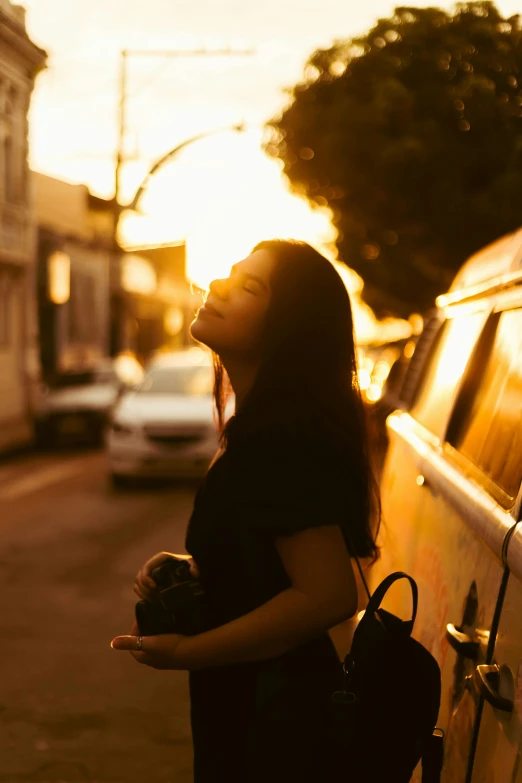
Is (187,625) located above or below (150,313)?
above

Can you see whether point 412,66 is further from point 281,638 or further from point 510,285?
point 281,638

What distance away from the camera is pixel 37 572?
7.32 meters

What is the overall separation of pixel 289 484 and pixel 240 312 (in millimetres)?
395

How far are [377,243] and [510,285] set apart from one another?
11344 mm

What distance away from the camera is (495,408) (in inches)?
97.0

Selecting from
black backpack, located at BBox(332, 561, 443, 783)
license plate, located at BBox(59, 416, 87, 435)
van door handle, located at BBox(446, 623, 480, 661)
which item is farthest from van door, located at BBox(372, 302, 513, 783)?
license plate, located at BBox(59, 416, 87, 435)

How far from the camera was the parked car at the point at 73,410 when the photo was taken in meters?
18.2

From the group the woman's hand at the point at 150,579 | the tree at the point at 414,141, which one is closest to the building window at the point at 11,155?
the tree at the point at 414,141

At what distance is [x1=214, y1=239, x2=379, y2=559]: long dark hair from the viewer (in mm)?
1876

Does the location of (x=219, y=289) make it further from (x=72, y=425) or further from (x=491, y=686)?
(x=72, y=425)

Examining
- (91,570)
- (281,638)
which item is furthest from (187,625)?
(91,570)

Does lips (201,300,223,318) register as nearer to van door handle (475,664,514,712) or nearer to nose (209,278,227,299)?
nose (209,278,227,299)

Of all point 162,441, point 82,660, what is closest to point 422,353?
point 82,660

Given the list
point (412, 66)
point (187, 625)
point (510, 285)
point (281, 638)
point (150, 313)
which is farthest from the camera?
point (150, 313)
